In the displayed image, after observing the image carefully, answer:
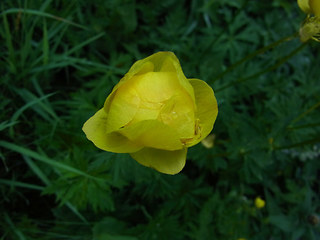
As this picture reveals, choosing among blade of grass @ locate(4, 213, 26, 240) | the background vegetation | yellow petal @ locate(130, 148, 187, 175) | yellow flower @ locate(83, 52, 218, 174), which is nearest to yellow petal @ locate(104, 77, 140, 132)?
yellow flower @ locate(83, 52, 218, 174)

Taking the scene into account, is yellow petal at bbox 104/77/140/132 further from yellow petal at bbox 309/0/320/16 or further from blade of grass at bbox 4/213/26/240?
blade of grass at bbox 4/213/26/240

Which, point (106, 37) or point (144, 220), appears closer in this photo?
point (144, 220)

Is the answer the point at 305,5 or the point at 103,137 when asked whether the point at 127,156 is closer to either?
the point at 103,137

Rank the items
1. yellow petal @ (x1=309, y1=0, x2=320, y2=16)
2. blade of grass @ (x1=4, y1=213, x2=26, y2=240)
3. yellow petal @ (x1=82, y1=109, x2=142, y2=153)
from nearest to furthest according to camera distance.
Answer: yellow petal @ (x1=82, y1=109, x2=142, y2=153)
yellow petal @ (x1=309, y1=0, x2=320, y2=16)
blade of grass @ (x1=4, y1=213, x2=26, y2=240)

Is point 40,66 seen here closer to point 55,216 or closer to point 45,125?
point 45,125

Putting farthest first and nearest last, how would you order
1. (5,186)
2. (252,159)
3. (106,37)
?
1. (106,37)
2. (252,159)
3. (5,186)

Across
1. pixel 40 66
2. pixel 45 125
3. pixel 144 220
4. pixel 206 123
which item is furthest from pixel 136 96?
pixel 144 220
